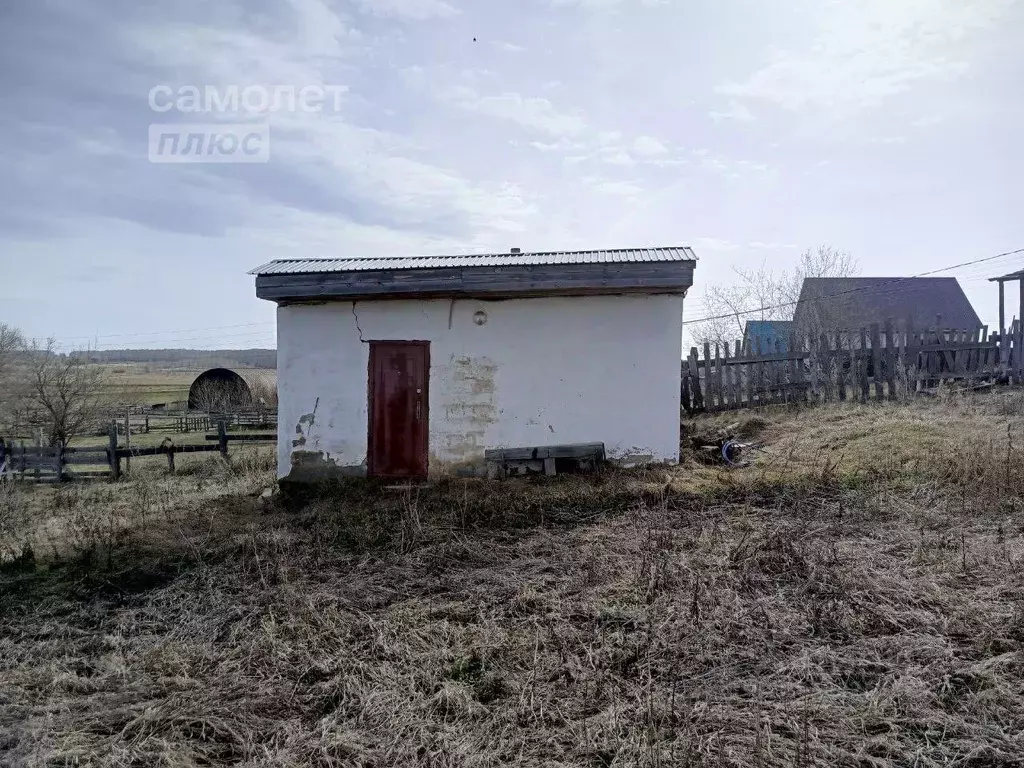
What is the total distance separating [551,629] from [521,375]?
5.13 m

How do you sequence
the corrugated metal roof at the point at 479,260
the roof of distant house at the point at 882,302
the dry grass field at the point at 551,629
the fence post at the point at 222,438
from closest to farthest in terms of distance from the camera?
the dry grass field at the point at 551,629 → the corrugated metal roof at the point at 479,260 → the fence post at the point at 222,438 → the roof of distant house at the point at 882,302

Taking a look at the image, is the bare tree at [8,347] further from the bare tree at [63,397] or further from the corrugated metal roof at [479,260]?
the corrugated metal roof at [479,260]

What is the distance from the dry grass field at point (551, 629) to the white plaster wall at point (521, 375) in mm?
1355

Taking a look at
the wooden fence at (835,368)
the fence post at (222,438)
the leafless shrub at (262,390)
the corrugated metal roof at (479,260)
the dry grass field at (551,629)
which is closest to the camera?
the dry grass field at (551,629)

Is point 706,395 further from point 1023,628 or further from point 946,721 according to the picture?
point 946,721

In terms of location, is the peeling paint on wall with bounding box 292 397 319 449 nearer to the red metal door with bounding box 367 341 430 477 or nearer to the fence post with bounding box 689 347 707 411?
the red metal door with bounding box 367 341 430 477

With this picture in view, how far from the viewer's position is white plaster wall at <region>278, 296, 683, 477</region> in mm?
8789

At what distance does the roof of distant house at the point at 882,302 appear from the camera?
23.9 metres

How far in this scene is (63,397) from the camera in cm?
2138

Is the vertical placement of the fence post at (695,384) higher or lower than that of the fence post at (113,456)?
higher

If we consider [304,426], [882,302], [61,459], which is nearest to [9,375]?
[61,459]

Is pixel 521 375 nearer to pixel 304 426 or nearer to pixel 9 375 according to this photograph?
pixel 304 426

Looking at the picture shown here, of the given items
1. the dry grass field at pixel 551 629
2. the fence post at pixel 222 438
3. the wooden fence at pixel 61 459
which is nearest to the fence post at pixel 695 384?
the dry grass field at pixel 551 629

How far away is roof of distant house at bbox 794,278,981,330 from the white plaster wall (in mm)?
16816
